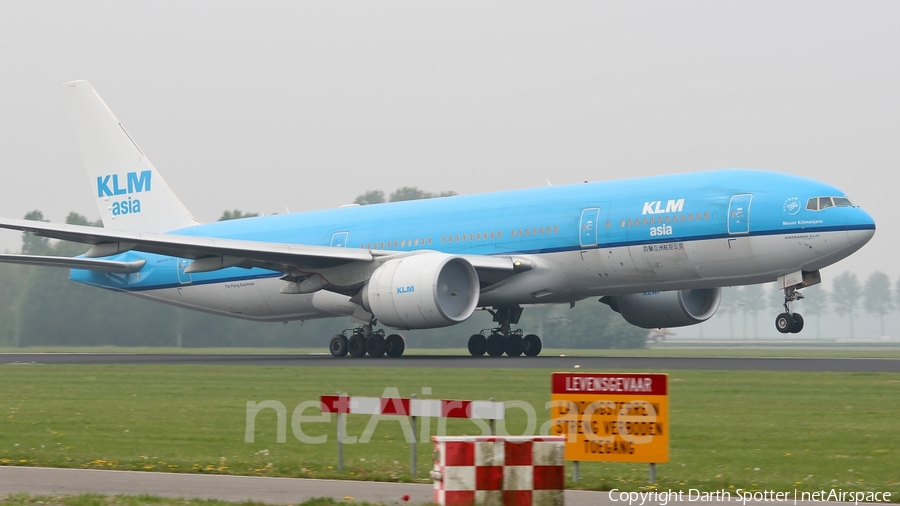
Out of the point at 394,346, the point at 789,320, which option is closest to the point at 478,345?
the point at 394,346

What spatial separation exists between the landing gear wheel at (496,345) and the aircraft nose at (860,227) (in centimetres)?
1025

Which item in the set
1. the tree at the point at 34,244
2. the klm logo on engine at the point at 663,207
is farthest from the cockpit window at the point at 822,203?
the tree at the point at 34,244

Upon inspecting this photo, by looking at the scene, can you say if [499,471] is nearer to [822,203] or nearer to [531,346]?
[822,203]

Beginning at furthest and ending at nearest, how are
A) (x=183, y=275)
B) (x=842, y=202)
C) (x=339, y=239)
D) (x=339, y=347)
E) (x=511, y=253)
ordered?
(x=183, y=275), (x=339, y=239), (x=339, y=347), (x=511, y=253), (x=842, y=202)

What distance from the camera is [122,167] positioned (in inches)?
1542

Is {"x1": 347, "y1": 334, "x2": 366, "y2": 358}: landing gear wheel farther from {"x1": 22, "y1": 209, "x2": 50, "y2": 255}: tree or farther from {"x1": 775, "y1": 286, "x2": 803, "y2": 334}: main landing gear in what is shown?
{"x1": 22, "y1": 209, "x2": 50, "y2": 255}: tree

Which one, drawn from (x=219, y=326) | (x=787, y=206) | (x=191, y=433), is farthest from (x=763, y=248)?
(x=219, y=326)

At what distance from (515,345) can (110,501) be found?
23.9 meters

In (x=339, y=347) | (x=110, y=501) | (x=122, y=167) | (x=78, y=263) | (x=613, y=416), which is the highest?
(x=122, y=167)

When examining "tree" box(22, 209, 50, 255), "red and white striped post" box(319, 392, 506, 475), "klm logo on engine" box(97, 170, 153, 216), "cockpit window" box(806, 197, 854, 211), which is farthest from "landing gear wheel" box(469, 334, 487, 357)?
"tree" box(22, 209, 50, 255)

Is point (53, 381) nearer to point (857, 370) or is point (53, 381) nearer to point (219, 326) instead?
point (857, 370)

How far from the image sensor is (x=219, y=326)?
155 feet

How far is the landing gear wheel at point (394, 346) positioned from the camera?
3114 centimetres

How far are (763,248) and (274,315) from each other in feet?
50.7
